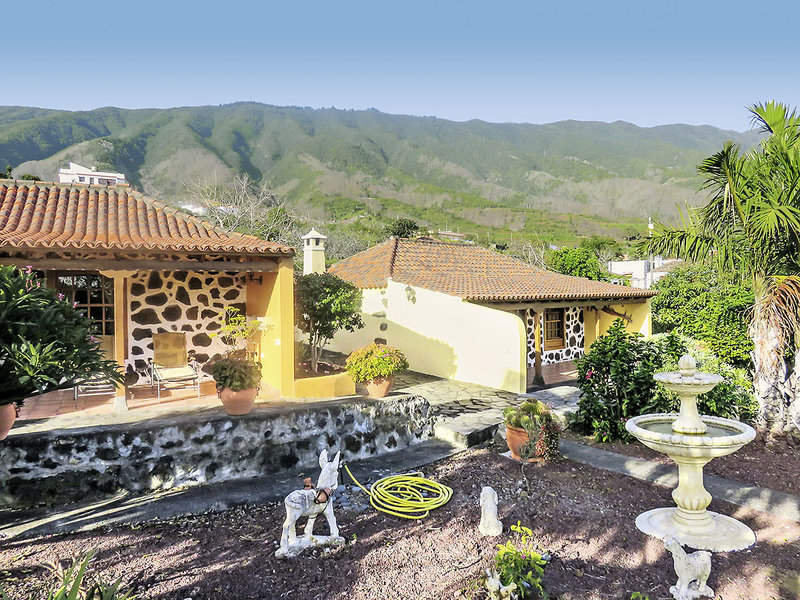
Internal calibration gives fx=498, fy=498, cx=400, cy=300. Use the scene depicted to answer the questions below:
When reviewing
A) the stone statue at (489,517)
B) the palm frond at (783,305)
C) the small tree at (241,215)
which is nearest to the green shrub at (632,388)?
the palm frond at (783,305)

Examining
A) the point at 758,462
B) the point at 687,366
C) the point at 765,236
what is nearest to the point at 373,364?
the point at 687,366

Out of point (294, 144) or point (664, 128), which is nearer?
point (294, 144)

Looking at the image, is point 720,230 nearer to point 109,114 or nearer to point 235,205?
point 235,205

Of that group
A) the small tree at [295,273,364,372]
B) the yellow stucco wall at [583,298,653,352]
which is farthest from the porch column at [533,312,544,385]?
the small tree at [295,273,364,372]

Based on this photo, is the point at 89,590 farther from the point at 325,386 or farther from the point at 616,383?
the point at 616,383

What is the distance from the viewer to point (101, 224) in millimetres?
8234

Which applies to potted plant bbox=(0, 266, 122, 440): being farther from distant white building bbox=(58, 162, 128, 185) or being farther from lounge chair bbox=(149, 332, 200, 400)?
distant white building bbox=(58, 162, 128, 185)

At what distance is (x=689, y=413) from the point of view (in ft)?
17.1

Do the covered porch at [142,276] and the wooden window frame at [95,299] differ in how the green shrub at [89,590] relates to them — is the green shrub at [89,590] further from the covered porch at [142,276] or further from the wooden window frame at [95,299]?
the wooden window frame at [95,299]

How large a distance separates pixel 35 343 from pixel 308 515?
2828 millimetres

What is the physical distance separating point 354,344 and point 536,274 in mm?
6539

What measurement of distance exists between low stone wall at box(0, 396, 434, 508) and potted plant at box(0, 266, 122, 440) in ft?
5.95

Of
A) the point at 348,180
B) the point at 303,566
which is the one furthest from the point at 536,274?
the point at 348,180

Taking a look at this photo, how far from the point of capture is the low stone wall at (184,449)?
5.90 metres
